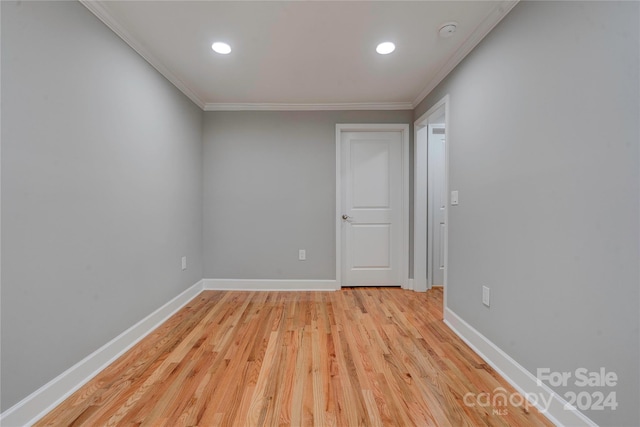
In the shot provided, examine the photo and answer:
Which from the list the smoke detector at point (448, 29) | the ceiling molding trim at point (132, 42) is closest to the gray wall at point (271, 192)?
the ceiling molding trim at point (132, 42)

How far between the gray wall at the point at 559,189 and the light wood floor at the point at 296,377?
1.37ft

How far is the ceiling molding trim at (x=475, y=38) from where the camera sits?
1.58 metres

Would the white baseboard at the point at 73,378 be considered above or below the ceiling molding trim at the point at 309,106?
below

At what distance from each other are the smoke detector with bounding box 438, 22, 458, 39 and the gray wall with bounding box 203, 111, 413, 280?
4.46 ft

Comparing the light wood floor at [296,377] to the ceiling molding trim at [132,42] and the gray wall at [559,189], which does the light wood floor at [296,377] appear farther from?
the ceiling molding trim at [132,42]

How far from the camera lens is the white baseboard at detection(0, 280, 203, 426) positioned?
120 cm

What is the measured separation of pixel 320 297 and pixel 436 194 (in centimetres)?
198

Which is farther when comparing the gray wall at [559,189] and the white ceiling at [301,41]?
the white ceiling at [301,41]

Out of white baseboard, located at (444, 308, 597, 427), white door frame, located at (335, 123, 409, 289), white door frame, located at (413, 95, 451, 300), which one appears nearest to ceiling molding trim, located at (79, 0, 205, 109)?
white door frame, located at (335, 123, 409, 289)

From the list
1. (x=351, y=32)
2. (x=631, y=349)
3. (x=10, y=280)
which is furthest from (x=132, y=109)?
(x=631, y=349)

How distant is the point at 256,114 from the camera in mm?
3213

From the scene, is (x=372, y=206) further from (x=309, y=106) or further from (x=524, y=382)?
(x=524, y=382)

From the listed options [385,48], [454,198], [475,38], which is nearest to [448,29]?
[475,38]

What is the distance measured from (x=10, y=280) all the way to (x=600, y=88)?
2.75 meters
